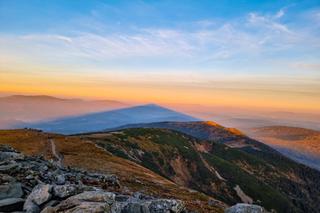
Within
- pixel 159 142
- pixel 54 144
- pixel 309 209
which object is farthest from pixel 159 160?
pixel 309 209

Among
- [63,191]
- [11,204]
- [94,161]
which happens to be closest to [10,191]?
[11,204]

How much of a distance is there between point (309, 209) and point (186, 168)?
93091 mm

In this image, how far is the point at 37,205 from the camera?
18859 mm

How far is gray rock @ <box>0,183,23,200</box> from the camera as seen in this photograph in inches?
817

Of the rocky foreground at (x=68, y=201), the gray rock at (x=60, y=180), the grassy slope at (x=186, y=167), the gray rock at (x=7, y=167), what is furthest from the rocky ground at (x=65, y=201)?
the grassy slope at (x=186, y=167)

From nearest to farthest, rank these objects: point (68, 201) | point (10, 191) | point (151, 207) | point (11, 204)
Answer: point (68, 201), point (11, 204), point (151, 207), point (10, 191)

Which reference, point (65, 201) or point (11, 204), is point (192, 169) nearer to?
point (11, 204)

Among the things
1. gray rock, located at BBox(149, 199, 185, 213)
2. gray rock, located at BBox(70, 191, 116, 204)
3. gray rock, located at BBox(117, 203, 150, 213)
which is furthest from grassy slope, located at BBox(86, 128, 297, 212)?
gray rock, located at BBox(70, 191, 116, 204)

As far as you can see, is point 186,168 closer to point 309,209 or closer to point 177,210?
point 309,209

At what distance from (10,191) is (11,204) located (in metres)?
2.45

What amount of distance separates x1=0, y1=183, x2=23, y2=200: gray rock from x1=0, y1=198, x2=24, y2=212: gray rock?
1342 millimetres

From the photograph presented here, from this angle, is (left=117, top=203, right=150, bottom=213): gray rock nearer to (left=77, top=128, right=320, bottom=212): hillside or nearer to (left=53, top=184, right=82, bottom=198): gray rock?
(left=53, top=184, right=82, bottom=198): gray rock

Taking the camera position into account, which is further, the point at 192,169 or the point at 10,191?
the point at 192,169

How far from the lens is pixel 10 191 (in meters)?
21.2
